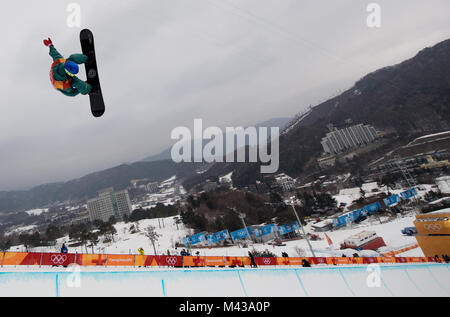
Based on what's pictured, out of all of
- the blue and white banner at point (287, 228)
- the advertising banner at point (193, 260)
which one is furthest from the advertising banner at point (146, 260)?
the blue and white banner at point (287, 228)

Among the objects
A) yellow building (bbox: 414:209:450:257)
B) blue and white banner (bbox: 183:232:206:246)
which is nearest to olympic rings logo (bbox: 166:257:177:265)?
yellow building (bbox: 414:209:450:257)

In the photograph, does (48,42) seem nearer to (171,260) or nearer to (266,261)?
(171,260)

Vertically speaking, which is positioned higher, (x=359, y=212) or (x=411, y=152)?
(x=411, y=152)

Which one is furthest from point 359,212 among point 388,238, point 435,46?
point 435,46

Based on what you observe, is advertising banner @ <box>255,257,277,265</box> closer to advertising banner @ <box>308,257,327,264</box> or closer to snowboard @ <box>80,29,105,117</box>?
advertising banner @ <box>308,257,327,264</box>

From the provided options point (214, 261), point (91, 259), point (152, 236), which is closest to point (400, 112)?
point (152, 236)
